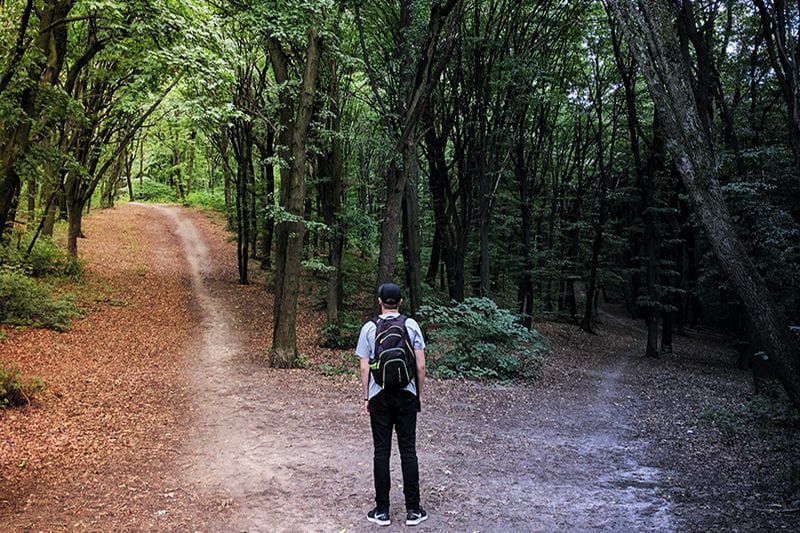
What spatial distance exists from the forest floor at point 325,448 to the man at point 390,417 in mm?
195

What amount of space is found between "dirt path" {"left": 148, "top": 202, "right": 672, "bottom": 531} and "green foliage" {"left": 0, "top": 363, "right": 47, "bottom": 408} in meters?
2.38

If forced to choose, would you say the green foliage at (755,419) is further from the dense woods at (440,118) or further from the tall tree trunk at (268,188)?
the tall tree trunk at (268,188)

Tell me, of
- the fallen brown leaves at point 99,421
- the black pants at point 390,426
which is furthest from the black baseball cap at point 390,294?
the fallen brown leaves at point 99,421

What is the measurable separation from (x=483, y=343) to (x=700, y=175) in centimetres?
740

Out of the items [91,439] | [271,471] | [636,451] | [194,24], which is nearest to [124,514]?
[271,471]

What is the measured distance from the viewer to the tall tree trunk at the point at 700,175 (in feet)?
16.4

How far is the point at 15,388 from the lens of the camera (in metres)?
7.44

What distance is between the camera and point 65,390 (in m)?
8.54

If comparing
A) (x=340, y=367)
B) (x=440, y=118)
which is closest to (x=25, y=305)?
(x=340, y=367)

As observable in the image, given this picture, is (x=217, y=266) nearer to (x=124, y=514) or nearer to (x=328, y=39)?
(x=328, y=39)

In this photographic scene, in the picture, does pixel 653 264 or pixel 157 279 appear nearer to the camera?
pixel 653 264

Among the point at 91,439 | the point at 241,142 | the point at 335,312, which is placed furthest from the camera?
the point at 241,142

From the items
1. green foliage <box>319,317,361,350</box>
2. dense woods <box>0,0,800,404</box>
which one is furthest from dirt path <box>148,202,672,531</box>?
green foliage <box>319,317,361,350</box>

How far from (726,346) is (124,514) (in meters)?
28.6
